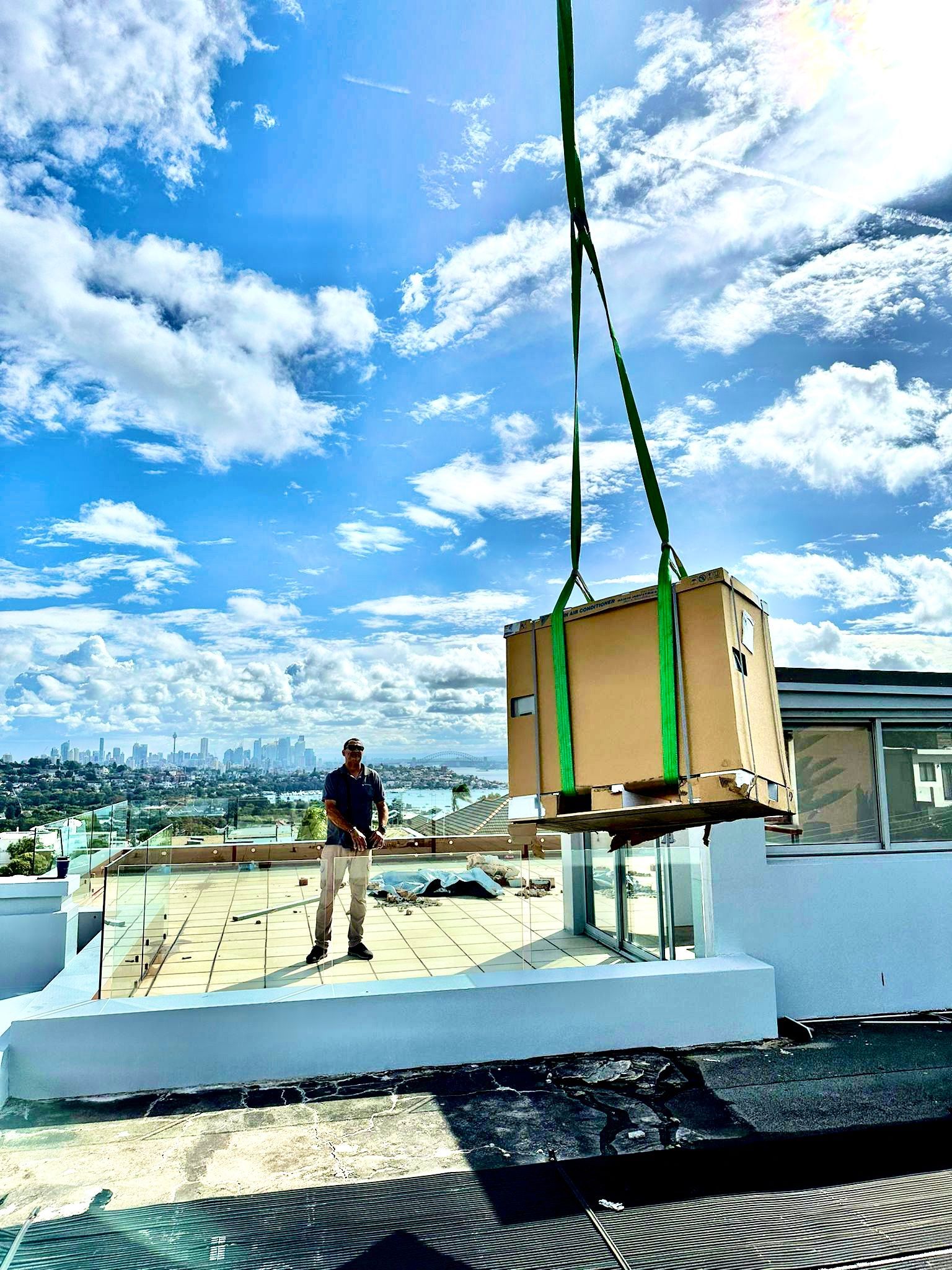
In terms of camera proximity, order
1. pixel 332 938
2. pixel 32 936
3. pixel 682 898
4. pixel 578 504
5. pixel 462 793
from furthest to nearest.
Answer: pixel 32 936, pixel 462 793, pixel 682 898, pixel 332 938, pixel 578 504

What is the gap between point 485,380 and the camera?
50.7 feet

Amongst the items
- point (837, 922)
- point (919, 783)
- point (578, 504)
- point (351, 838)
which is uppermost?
point (578, 504)

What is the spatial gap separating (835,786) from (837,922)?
1047mm

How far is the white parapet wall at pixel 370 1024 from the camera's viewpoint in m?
4.82

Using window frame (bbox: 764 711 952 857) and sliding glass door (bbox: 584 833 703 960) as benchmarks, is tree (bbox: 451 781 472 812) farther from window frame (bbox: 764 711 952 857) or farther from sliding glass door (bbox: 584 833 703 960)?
window frame (bbox: 764 711 952 857)

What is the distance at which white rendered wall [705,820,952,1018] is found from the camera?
6.15m

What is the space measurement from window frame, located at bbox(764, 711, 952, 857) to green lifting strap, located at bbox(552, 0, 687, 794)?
15.0 feet

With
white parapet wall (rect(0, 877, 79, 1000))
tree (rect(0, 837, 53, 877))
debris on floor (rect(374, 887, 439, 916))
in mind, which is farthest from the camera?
tree (rect(0, 837, 53, 877))

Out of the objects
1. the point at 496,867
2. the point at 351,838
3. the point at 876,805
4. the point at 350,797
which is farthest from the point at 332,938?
the point at 876,805

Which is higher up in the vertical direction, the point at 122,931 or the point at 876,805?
the point at 876,805

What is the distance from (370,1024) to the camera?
5.22 m

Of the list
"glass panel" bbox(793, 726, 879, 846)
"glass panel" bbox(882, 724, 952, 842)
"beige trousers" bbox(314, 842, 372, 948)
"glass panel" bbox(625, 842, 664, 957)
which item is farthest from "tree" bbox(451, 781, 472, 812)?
"glass panel" bbox(882, 724, 952, 842)

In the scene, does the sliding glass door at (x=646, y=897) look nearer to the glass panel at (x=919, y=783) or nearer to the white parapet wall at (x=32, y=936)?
the glass panel at (x=919, y=783)

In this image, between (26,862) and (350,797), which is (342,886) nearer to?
(350,797)
